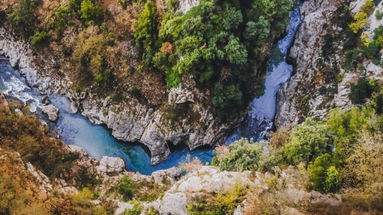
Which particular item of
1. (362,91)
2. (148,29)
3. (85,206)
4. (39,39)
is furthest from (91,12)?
(362,91)

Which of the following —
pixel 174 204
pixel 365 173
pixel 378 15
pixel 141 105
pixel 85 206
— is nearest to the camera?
pixel 365 173

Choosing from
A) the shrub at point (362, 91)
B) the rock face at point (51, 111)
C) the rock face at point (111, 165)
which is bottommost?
the rock face at point (111, 165)

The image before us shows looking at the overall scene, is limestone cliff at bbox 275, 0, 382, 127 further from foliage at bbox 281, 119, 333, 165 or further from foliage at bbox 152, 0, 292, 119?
foliage at bbox 281, 119, 333, 165

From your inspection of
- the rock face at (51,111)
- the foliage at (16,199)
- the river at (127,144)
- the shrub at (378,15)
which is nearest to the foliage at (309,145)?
the river at (127,144)

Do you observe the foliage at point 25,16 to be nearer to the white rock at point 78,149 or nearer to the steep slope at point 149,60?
the steep slope at point 149,60

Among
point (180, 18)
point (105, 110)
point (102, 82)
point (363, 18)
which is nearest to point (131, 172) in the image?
point (105, 110)

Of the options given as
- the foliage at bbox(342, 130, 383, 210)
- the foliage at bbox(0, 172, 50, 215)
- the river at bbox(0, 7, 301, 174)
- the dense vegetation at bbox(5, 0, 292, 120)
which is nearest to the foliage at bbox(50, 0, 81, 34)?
the dense vegetation at bbox(5, 0, 292, 120)

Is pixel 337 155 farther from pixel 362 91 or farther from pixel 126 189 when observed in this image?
pixel 126 189
